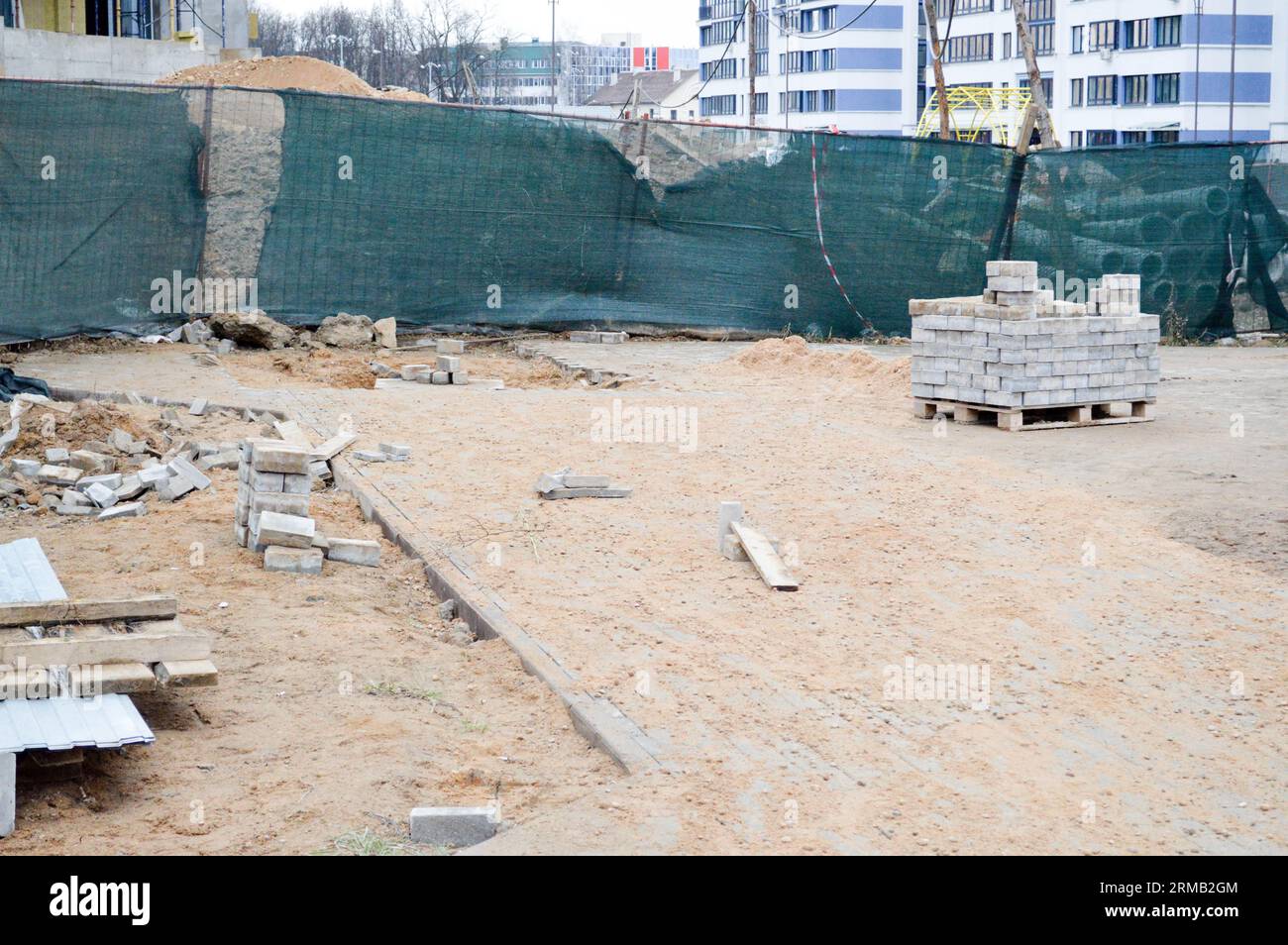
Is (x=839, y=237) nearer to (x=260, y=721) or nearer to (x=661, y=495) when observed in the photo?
(x=661, y=495)

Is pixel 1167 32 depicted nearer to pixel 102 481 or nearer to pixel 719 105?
pixel 719 105

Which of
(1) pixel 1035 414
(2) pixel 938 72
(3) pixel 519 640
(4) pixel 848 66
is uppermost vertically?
(4) pixel 848 66

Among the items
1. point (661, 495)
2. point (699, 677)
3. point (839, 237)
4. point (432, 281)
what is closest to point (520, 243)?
point (432, 281)

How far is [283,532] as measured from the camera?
8.08 metres

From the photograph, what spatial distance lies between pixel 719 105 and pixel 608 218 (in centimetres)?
8609

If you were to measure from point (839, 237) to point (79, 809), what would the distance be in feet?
50.6

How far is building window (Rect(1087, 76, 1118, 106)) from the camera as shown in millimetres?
→ 63188

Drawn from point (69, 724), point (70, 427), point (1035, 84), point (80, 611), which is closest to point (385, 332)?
point (70, 427)

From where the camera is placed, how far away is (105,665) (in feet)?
18.4

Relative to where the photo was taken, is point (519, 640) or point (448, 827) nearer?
point (448, 827)

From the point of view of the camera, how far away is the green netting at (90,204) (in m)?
A: 15.1

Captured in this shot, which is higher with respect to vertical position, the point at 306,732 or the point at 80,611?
the point at 80,611

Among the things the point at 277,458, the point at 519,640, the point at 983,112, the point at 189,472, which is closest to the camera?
the point at 519,640

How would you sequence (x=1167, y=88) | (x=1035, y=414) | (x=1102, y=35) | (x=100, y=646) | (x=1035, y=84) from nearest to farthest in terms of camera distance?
(x=100, y=646) → (x=1035, y=414) → (x=1035, y=84) → (x=1167, y=88) → (x=1102, y=35)
